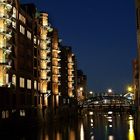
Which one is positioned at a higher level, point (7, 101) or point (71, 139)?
point (7, 101)

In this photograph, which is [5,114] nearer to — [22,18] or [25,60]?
[25,60]

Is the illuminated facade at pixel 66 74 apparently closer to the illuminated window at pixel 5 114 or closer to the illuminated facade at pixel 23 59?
the illuminated facade at pixel 23 59

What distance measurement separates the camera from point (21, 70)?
105 meters

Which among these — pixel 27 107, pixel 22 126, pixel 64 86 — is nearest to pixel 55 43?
pixel 64 86

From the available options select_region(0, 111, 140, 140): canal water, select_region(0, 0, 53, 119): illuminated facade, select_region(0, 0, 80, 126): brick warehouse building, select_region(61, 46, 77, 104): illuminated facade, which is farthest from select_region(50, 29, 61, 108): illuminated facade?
select_region(0, 111, 140, 140): canal water

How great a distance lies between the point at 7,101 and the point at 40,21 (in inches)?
1765

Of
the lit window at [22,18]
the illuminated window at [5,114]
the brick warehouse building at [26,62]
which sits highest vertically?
the lit window at [22,18]

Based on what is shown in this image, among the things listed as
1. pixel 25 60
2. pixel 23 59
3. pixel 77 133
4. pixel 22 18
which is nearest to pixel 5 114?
pixel 77 133

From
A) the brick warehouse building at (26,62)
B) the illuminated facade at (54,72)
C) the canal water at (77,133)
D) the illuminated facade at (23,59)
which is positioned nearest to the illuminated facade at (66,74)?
the illuminated facade at (54,72)

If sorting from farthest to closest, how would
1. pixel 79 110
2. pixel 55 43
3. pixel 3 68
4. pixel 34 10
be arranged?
pixel 79 110 < pixel 55 43 < pixel 34 10 < pixel 3 68

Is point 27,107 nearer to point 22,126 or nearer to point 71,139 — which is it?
point 22,126

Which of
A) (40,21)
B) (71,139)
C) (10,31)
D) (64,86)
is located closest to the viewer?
(71,139)

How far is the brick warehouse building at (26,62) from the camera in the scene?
91812mm

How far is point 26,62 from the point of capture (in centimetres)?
11088
